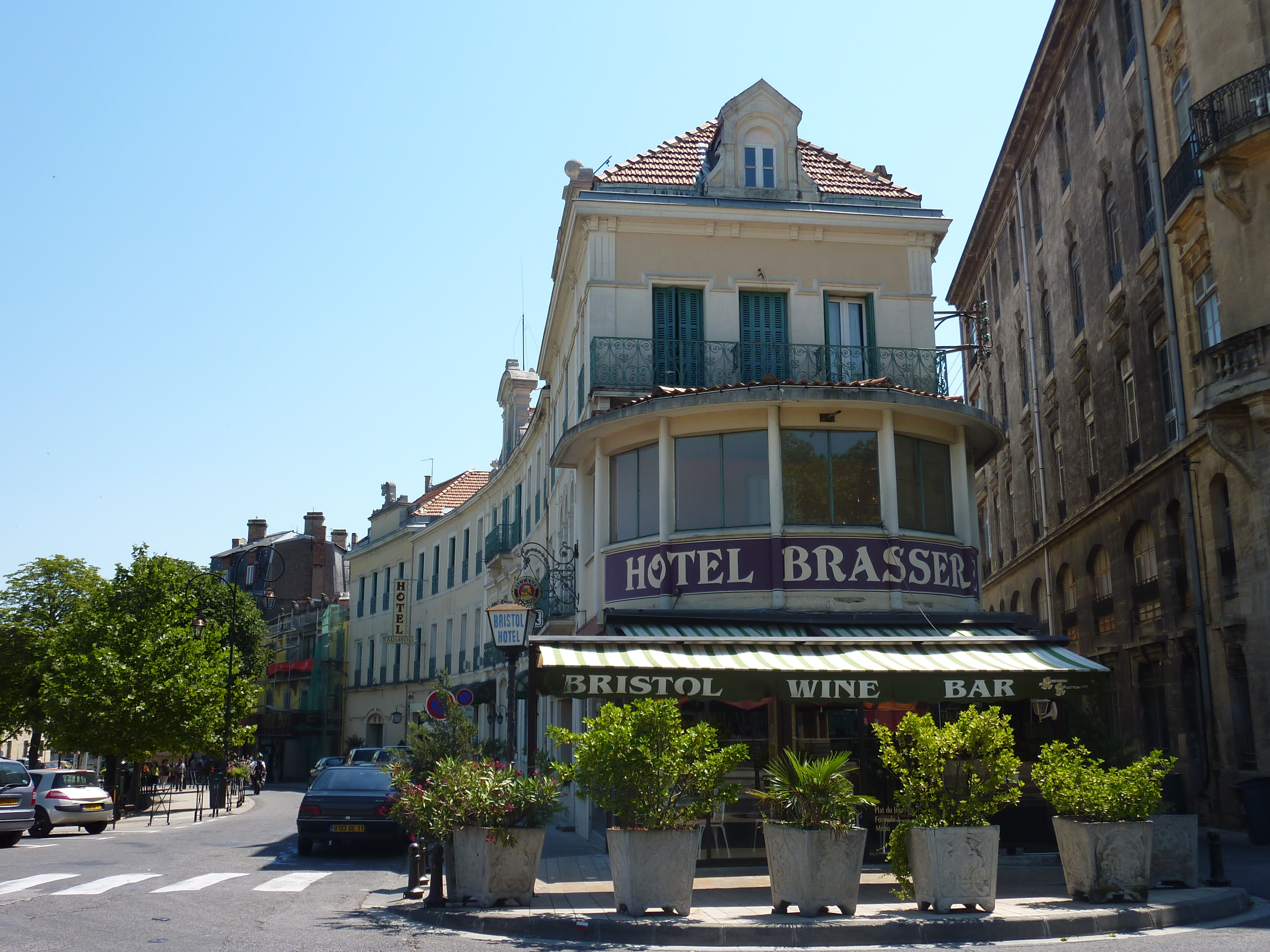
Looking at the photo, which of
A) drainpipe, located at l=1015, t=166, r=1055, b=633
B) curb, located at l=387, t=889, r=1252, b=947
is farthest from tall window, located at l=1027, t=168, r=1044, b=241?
curb, located at l=387, t=889, r=1252, b=947

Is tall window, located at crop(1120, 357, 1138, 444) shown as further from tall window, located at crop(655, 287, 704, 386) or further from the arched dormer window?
tall window, located at crop(655, 287, 704, 386)

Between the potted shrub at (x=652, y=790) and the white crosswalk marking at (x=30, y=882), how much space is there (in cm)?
668

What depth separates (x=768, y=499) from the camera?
55.6 feet

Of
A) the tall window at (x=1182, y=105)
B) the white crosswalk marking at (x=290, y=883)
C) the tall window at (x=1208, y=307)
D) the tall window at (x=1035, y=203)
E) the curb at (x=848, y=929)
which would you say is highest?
the tall window at (x=1035, y=203)

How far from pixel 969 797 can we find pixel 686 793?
254 cm

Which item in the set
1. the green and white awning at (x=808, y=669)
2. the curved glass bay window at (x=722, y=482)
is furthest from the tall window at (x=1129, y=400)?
the green and white awning at (x=808, y=669)

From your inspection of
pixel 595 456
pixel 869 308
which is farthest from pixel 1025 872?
pixel 869 308

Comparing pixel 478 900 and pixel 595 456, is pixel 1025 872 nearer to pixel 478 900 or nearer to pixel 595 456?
pixel 478 900

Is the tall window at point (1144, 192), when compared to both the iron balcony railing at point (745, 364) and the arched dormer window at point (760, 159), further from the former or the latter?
the arched dormer window at point (760, 159)

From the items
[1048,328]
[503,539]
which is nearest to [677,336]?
[503,539]

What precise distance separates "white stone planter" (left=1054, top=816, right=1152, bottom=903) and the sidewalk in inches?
6.8

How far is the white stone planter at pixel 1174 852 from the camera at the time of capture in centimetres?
1126

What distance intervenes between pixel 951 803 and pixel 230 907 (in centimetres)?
704

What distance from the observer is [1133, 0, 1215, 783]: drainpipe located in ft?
72.3
